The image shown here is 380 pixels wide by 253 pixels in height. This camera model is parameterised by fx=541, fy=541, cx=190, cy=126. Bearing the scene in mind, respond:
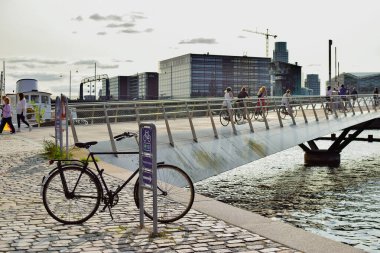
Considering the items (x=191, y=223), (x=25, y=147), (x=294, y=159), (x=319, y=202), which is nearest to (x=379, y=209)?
(x=319, y=202)

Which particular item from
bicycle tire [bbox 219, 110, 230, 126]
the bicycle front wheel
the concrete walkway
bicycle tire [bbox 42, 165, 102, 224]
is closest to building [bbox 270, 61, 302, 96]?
the bicycle front wheel

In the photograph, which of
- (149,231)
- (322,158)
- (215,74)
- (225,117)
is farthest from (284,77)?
(149,231)

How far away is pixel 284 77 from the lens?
571 feet

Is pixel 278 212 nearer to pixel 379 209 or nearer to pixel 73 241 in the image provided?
pixel 379 209

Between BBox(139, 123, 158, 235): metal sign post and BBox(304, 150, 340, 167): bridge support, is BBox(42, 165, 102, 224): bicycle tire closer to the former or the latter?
BBox(139, 123, 158, 235): metal sign post

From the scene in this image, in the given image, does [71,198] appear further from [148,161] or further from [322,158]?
[322,158]

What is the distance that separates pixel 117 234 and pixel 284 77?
171428 millimetres

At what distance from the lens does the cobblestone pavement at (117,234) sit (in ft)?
18.7

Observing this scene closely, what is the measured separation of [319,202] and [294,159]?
1846 cm

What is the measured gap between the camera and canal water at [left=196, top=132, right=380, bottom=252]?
1456cm

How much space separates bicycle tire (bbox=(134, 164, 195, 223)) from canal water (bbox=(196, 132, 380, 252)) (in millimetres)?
6292

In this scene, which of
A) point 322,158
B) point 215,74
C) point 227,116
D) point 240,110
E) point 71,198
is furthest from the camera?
point 215,74

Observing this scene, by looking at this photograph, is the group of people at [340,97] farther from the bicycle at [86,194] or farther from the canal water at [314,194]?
the bicycle at [86,194]

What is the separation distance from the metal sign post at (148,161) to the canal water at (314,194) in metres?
7.12
